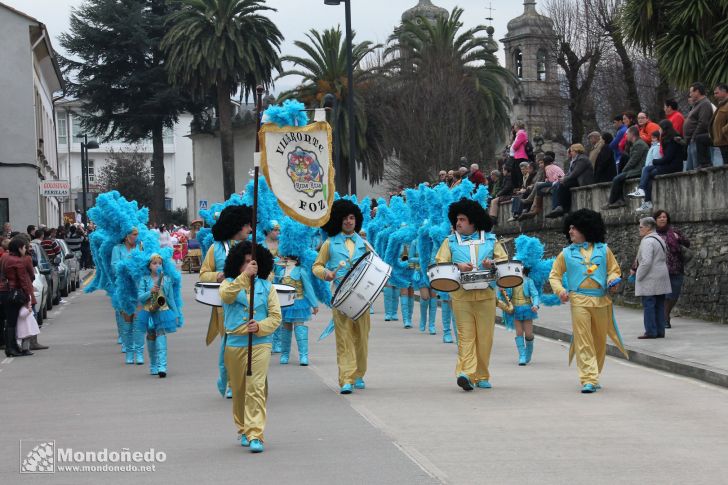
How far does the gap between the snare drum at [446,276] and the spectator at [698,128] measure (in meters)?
8.15

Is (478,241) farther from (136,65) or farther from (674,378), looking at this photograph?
(136,65)

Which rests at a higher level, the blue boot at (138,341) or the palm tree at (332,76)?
A: the palm tree at (332,76)

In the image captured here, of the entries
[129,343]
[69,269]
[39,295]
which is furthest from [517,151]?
[129,343]

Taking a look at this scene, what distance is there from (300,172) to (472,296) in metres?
2.25

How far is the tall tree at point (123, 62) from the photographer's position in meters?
59.5

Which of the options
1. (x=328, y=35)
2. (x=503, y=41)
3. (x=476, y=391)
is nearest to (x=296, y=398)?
(x=476, y=391)

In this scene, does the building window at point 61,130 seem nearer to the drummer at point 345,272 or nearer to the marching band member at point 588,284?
the drummer at point 345,272

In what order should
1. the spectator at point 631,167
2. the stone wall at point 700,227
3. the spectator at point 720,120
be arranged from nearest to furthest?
the spectator at point 720,120 → the stone wall at point 700,227 → the spectator at point 631,167

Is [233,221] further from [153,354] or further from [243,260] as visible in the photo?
[153,354]

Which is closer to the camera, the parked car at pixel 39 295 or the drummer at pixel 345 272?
the drummer at pixel 345 272

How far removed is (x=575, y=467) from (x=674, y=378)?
18.8 feet

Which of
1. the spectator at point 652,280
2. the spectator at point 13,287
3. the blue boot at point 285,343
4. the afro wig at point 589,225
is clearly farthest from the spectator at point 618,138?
the spectator at point 13,287

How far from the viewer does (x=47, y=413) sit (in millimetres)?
11891

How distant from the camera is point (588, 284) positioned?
12.7 meters
